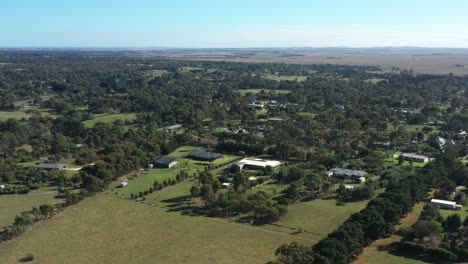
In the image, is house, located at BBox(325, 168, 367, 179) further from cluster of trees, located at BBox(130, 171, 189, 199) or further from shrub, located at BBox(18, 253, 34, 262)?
shrub, located at BBox(18, 253, 34, 262)

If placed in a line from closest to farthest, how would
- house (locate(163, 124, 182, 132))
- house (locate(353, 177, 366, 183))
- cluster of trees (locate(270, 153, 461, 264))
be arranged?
cluster of trees (locate(270, 153, 461, 264)) < house (locate(353, 177, 366, 183)) < house (locate(163, 124, 182, 132))

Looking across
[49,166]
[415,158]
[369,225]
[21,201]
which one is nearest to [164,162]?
[49,166]

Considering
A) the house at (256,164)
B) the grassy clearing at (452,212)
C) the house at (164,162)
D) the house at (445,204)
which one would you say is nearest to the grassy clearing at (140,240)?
the grassy clearing at (452,212)

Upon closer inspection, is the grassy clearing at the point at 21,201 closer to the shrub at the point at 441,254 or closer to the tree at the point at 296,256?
the tree at the point at 296,256

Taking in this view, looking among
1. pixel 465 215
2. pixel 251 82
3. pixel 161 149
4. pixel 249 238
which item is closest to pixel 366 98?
pixel 251 82

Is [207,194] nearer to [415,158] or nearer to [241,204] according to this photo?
[241,204]

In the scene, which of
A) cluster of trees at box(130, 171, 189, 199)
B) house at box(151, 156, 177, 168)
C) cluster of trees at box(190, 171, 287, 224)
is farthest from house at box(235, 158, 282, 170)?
cluster of trees at box(190, 171, 287, 224)

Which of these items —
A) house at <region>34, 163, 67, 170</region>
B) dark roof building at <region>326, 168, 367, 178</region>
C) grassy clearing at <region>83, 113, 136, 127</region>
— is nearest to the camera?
dark roof building at <region>326, 168, 367, 178</region>
